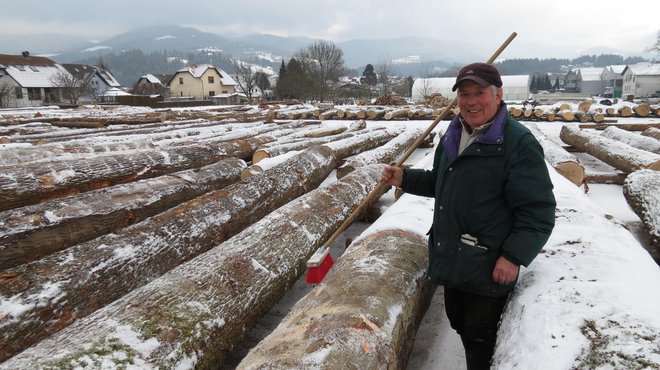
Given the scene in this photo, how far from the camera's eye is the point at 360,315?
87.6 inches

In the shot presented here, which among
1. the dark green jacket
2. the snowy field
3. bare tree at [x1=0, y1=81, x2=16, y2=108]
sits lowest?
the snowy field

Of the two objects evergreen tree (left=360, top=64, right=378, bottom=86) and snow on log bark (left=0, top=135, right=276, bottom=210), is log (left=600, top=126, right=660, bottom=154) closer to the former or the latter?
snow on log bark (left=0, top=135, right=276, bottom=210)

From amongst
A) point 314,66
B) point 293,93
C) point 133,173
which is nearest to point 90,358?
point 133,173

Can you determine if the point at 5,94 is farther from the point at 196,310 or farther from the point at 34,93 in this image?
the point at 196,310

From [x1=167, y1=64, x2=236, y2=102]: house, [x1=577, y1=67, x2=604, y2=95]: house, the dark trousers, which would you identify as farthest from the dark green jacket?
[x1=577, y1=67, x2=604, y2=95]: house

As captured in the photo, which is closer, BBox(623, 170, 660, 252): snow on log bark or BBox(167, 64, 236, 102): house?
BBox(623, 170, 660, 252): snow on log bark

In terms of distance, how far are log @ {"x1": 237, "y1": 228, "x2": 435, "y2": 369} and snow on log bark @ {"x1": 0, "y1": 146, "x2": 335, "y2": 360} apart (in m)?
1.61

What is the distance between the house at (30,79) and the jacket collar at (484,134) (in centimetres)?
5480

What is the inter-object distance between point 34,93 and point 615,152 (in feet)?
191

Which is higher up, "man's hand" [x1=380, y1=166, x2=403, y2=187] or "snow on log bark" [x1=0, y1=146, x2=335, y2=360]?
"man's hand" [x1=380, y1=166, x2=403, y2=187]

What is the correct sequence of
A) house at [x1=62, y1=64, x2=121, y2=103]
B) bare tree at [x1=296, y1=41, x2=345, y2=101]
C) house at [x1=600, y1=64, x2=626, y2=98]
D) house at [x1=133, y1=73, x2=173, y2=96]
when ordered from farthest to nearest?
1. house at [x1=600, y1=64, x2=626, y2=98]
2. house at [x1=133, y1=73, x2=173, y2=96]
3. bare tree at [x1=296, y1=41, x2=345, y2=101]
4. house at [x1=62, y1=64, x2=121, y2=103]

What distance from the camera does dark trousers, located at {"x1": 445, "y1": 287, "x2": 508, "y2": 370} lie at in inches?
88.1

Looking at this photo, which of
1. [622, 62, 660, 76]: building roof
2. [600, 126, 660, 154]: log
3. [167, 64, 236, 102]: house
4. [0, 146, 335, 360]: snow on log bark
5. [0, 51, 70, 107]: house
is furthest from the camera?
[167, 64, 236, 102]: house

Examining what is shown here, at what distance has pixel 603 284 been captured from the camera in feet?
6.84
